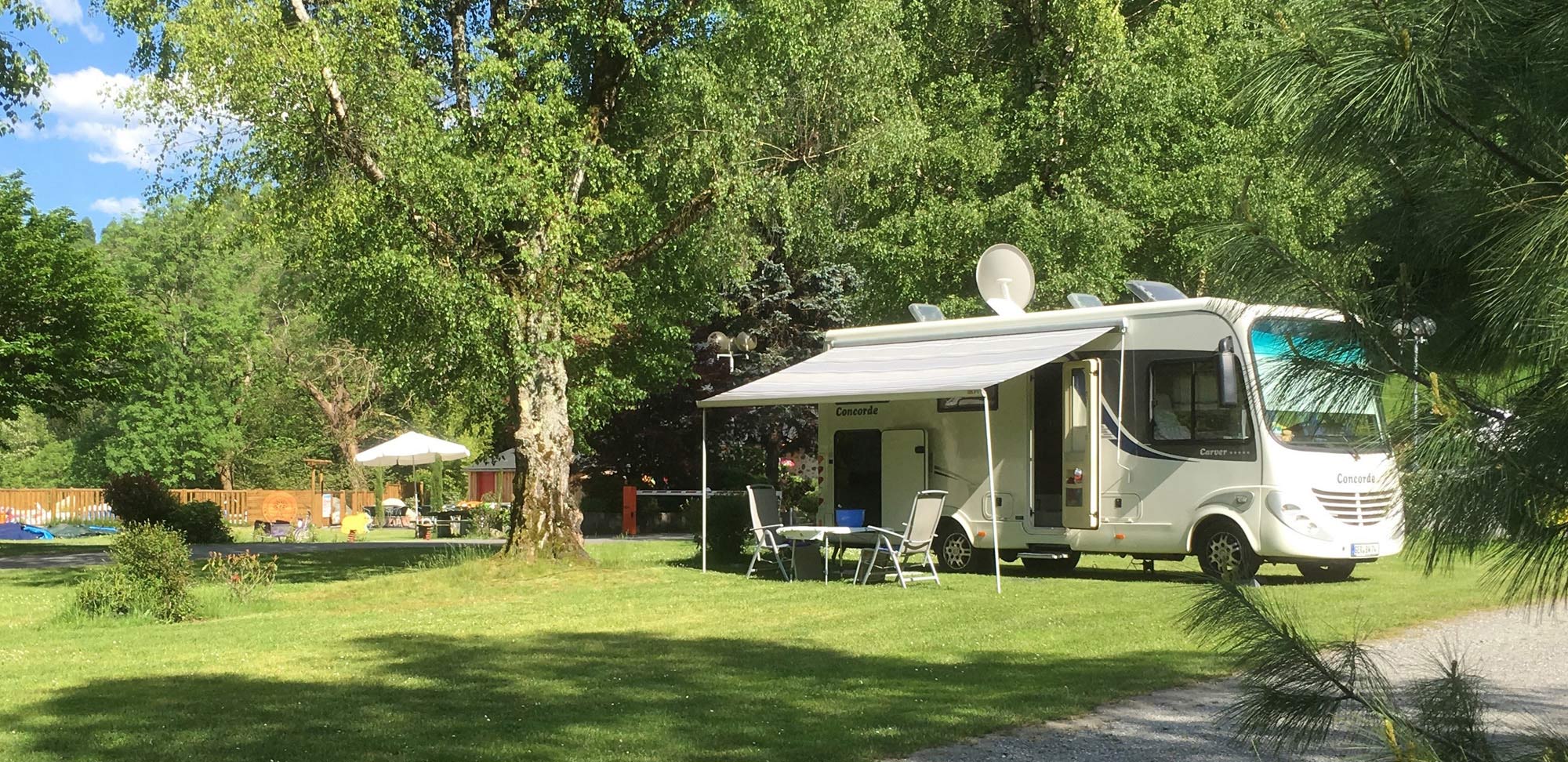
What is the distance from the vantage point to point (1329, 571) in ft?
48.8

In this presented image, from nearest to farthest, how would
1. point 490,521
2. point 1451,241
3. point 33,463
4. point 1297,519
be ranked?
point 1451,241 < point 1297,519 < point 490,521 < point 33,463

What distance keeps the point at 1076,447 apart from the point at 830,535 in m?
2.76

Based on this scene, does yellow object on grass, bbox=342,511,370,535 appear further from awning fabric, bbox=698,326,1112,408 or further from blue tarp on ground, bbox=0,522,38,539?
awning fabric, bbox=698,326,1112,408

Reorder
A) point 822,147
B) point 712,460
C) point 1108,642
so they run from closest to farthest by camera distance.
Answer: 1. point 1108,642
2. point 822,147
3. point 712,460

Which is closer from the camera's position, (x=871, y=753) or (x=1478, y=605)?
(x=871, y=753)

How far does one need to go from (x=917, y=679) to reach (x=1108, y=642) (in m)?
2.18

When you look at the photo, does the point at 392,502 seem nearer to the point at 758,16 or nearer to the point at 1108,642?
the point at 758,16

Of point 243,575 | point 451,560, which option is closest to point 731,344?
point 451,560

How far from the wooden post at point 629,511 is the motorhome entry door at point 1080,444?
15.0 meters

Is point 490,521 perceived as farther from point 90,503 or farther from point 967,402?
point 90,503

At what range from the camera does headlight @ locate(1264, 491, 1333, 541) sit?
1345 centimetres

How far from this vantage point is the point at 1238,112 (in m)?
3.38

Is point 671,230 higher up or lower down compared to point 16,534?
higher up

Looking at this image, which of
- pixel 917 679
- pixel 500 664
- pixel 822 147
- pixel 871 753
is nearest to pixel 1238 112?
pixel 871 753
